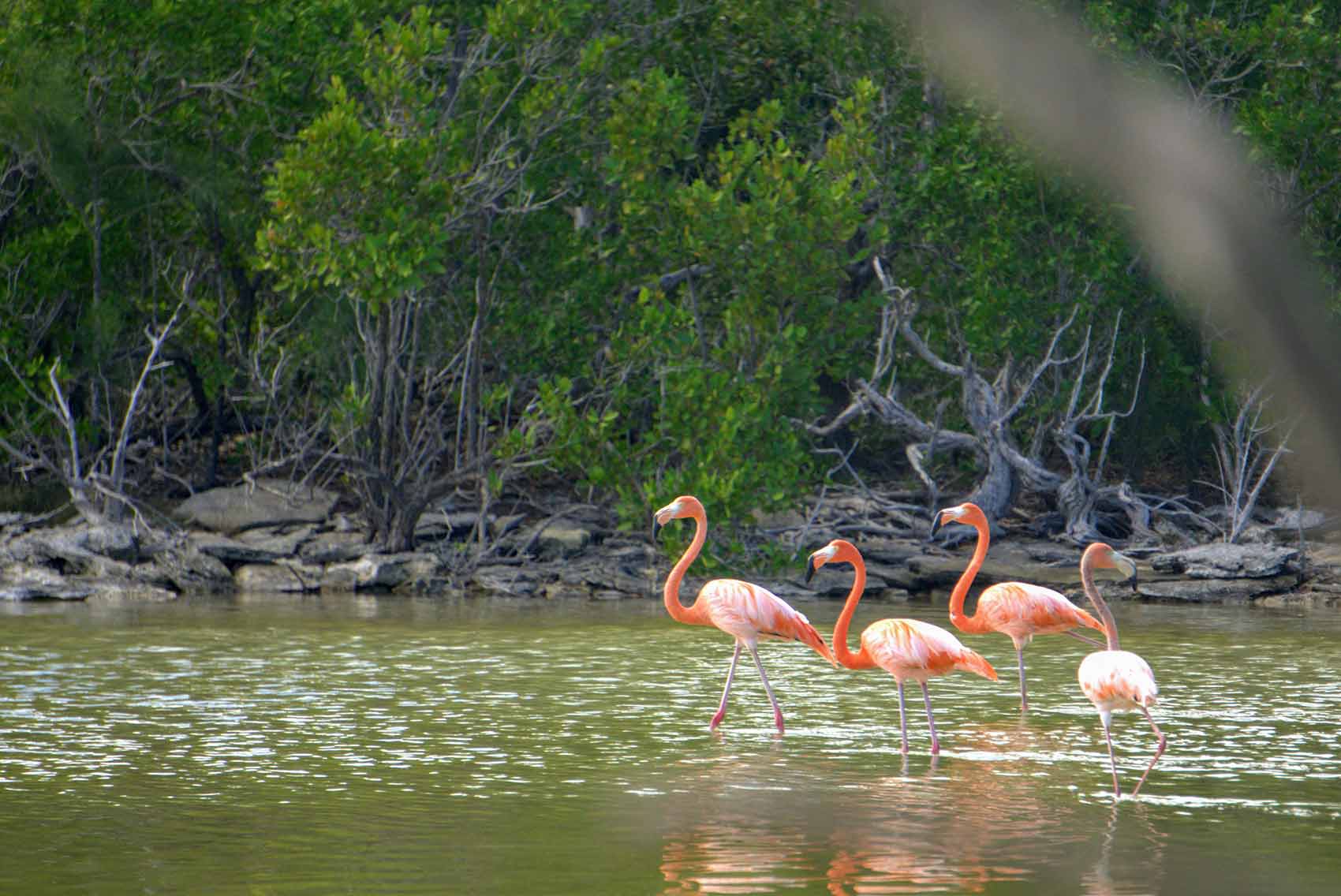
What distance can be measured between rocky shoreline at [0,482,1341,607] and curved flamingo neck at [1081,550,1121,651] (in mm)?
9141

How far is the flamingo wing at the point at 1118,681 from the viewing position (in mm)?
8742

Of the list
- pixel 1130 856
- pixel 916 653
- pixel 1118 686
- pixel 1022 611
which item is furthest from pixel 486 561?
pixel 1130 856

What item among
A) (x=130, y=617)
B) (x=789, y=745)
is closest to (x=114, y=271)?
(x=130, y=617)

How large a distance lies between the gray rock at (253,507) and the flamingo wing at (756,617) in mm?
11533

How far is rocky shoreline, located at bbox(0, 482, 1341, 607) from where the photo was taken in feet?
67.6

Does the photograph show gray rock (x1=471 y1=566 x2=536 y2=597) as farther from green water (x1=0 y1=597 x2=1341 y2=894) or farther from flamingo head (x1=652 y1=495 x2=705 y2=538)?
flamingo head (x1=652 y1=495 x2=705 y2=538)

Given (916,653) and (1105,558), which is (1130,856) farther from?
(1105,558)

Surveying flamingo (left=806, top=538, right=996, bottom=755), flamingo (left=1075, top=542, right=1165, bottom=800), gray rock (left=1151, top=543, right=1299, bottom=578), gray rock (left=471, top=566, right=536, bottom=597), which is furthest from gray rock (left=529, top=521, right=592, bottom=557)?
flamingo (left=1075, top=542, right=1165, bottom=800)

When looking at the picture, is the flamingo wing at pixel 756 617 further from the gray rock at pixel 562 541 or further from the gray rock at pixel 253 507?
the gray rock at pixel 253 507

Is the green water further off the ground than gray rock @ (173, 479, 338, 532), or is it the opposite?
gray rock @ (173, 479, 338, 532)

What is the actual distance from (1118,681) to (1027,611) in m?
3.85

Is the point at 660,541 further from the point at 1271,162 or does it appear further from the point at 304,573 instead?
the point at 1271,162

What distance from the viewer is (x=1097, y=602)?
35.6 ft

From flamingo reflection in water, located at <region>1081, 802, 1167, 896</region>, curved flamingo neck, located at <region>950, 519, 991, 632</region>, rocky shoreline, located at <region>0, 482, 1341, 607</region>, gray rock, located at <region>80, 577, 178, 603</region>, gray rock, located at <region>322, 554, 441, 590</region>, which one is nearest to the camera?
flamingo reflection in water, located at <region>1081, 802, 1167, 896</region>
